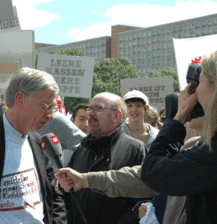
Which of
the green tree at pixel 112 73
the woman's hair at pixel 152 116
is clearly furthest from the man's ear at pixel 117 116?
the green tree at pixel 112 73

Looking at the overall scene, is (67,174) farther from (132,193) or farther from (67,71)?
(67,71)

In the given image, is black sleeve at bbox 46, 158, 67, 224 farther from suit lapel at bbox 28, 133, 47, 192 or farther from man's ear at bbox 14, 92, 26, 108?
man's ear at bbox 14, 92, 26, 108

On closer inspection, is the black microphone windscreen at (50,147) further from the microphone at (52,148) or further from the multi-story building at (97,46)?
the multi-story building at (97,46)

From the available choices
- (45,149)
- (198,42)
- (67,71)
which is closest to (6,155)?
(45,149)

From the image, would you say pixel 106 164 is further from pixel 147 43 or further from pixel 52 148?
pixel 147 43

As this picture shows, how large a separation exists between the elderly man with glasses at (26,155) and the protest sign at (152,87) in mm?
7001

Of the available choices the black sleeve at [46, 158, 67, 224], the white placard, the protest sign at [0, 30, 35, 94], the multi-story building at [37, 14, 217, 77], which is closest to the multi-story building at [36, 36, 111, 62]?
the multi-story building at [37, 14, 217, 77]

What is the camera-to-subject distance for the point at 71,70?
31.4 feet

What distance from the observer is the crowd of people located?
1.58 m

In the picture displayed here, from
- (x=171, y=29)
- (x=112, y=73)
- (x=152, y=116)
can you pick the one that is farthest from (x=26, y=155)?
(x=171, y=29)

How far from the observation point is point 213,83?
64.0 inches

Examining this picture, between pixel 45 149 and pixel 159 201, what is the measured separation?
31.5 inches

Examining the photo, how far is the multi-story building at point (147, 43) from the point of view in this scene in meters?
115

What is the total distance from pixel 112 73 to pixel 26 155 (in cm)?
6688
